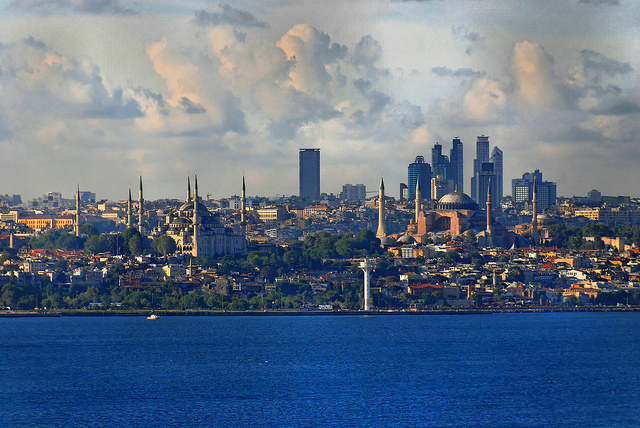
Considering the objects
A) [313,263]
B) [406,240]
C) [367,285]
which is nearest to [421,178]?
[406,240]

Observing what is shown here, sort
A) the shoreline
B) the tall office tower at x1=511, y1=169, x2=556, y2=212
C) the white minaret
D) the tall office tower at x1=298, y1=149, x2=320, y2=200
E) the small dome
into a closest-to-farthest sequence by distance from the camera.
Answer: the shoreline
the white minaret
the small dome
the tall office tower at x1=511, y1=169, x2=556, y2=212
the tall office tower at x1=298, y1=149, x2=320, y2=200

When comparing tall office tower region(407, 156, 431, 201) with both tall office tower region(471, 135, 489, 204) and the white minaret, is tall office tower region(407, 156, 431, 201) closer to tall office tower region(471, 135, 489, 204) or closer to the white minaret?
tall office tower region(471, 135, 489, 204)

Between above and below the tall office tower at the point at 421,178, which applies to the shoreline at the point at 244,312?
below

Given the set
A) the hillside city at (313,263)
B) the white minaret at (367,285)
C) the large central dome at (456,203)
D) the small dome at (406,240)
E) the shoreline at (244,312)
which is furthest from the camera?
the large central dome at (456,203)

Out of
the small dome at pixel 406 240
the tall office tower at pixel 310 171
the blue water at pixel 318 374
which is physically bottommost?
the blue water at pixel 318 374

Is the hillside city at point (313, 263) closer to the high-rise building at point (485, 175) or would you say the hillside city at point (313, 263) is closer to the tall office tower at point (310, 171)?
the high-rise building at point (485, 175)

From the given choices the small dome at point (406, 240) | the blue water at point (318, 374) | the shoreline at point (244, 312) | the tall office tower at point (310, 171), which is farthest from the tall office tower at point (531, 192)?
the blue water at point (318, 374)

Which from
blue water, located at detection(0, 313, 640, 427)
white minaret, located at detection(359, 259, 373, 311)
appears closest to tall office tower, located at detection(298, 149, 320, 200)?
white minaret, located at detection(359, 259, 373, 311)
